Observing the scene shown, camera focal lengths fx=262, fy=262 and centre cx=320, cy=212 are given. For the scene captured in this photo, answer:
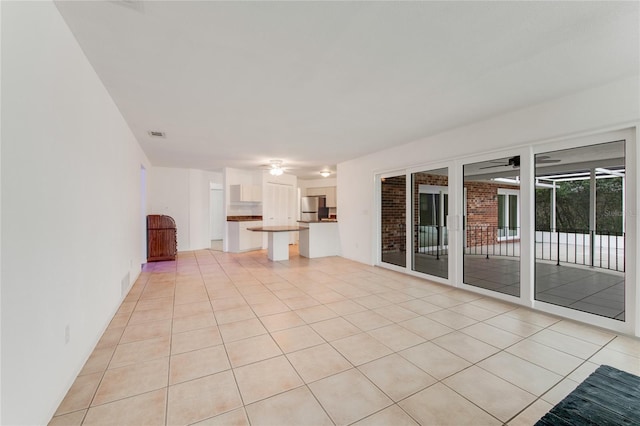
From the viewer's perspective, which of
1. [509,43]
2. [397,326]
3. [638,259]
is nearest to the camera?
[509,43]

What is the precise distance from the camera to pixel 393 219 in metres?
6.79

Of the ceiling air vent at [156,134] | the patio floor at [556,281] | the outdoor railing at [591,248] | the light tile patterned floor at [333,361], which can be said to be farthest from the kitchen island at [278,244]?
the outdoor railing at [591,248]

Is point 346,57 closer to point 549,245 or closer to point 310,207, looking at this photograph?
point 549,245

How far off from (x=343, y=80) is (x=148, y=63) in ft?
5.79

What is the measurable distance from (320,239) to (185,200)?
4377mm

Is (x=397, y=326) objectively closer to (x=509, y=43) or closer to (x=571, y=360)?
(x=571, y=360)

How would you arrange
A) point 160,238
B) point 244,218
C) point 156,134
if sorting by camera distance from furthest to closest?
point 244,218 → point 160,238 → point 156,134

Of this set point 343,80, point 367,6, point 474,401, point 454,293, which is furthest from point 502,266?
point 367,6

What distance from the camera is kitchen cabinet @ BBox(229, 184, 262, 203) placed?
8.04 meters

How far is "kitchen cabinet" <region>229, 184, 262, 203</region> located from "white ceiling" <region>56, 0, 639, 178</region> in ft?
13.9

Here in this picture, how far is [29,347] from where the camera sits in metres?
1.41

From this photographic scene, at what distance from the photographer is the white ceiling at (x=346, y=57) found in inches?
67.6

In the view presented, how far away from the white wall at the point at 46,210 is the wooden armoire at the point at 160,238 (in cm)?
416

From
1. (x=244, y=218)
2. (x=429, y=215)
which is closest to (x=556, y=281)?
(x=429, y=215)
